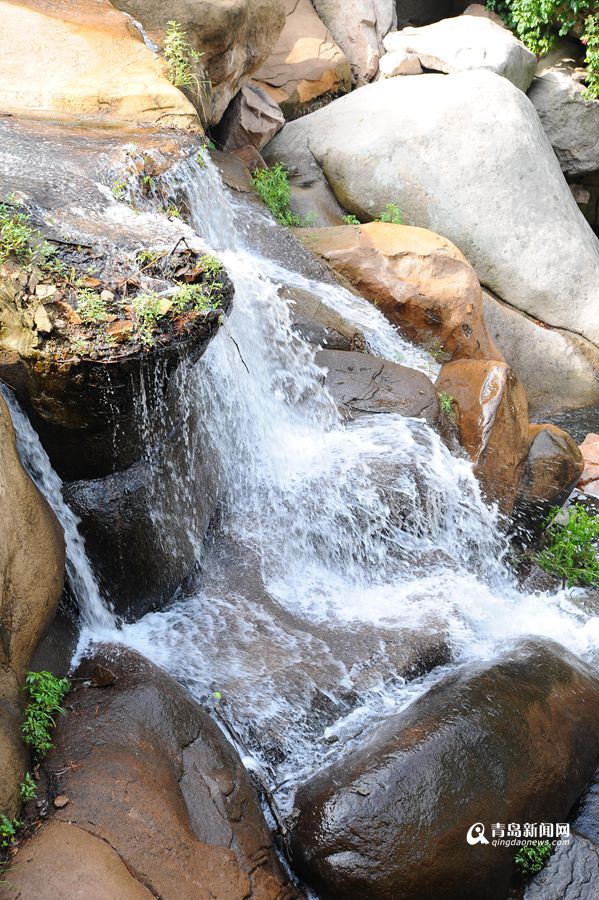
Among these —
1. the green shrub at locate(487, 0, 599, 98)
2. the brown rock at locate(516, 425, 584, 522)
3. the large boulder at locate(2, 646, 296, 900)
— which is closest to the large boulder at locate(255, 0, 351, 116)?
the green shrub at locate(487, 0, 599, 98)

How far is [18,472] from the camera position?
13.3ft

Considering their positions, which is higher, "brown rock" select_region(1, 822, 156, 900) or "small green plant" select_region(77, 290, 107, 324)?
"small green plant" select_region(77, 290, 107, 324)

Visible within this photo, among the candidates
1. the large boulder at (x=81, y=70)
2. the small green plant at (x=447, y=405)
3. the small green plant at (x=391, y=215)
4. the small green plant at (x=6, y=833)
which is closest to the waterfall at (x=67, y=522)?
the small green plant at (x=6, y=833)

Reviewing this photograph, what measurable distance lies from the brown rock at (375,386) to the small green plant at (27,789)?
3.65 m

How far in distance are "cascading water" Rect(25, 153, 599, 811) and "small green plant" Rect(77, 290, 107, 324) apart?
2.53 feet

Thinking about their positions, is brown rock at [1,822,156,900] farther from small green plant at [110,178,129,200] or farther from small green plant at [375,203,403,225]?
small green plant at [375,203,403,225]

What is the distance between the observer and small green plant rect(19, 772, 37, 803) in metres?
3.52

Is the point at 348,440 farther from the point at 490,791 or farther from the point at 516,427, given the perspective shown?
the point at 490,791

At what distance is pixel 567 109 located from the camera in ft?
37.8

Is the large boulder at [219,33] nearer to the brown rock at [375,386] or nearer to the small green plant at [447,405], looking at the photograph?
the brown rock at [375,386]

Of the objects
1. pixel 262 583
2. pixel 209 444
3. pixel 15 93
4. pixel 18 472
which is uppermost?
pixel 15 93

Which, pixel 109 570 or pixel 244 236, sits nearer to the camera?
pixel 109 570

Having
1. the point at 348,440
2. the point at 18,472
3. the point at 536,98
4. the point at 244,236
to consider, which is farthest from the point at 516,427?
the point at 536,98

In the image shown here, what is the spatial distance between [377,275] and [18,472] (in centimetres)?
473
